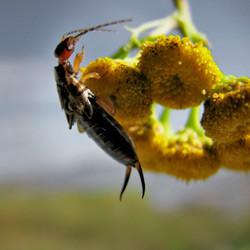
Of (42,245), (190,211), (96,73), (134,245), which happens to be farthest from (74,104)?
(190,211)

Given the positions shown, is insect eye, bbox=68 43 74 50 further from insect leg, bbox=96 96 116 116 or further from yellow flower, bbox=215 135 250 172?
yellow flower, bbox=215 135 250 172

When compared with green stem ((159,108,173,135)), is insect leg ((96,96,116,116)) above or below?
above

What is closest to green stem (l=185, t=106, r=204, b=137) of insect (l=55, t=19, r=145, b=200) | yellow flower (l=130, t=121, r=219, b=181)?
yellow flower (l=130, t=121, r=219, b=181)

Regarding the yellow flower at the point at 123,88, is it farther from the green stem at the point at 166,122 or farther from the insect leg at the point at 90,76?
the green stem at the point at 166,122

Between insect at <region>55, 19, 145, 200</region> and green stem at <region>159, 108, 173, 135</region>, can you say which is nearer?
insect at <region>55, 19, 145, 200</region>

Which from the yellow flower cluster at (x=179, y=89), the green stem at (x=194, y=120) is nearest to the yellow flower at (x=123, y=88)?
the yellow flower cluster at (x=179, y=89)

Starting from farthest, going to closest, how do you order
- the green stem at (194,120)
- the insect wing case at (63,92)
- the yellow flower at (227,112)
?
the green stem at (194,120), the insect wing case at (63,92), the yellow flower at (227,112)
